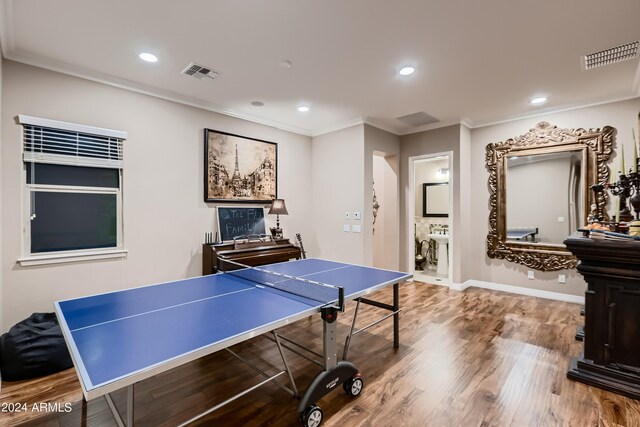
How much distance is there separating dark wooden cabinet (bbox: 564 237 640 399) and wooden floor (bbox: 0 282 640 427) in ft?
0.51

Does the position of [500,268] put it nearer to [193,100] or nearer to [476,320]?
[476,320]

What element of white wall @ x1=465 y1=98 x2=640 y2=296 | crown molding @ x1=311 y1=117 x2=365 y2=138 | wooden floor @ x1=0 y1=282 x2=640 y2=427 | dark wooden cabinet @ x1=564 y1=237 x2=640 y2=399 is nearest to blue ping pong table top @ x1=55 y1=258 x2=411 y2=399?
wooden floor @ x1=0 y1=282 x2=640 y2=427

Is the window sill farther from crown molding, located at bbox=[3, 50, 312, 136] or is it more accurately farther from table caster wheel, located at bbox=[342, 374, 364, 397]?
table caster wheel, located at bbox=[342, 374, 364, 397]

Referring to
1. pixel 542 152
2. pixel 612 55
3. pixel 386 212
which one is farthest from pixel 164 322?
pixel 542 152

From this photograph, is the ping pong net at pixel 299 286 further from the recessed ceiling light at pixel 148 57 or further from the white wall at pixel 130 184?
the recessed ceiling light at pixel 148 57

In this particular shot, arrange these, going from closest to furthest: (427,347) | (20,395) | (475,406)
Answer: (475,406)
(20,395)
(427,347)

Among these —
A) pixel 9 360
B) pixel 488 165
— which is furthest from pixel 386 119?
pixel 9 360

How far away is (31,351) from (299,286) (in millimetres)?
2292

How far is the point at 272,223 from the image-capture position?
4.98 metres

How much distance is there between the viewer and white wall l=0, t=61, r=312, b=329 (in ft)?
9.19

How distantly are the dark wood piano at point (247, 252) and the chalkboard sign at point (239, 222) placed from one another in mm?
132

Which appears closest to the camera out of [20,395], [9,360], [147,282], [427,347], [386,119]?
[20,395]

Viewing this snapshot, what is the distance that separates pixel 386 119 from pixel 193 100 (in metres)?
2.96

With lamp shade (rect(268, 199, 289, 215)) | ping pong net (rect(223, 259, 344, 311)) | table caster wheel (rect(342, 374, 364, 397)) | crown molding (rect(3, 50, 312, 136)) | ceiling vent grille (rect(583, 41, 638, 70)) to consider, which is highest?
ceiling vent grille (rect(583, 41, 638, 70))
